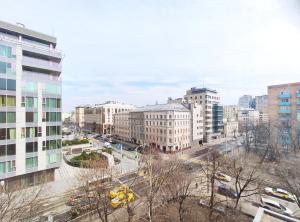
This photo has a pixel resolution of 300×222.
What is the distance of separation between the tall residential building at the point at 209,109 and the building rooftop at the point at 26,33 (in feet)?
150

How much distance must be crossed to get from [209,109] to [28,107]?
54.0m

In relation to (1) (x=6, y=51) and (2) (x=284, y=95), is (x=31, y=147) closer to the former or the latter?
(1) (x=6, y=51)

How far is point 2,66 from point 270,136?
46.0 metres

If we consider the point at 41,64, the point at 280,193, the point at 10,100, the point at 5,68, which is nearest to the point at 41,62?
the point at 41,64

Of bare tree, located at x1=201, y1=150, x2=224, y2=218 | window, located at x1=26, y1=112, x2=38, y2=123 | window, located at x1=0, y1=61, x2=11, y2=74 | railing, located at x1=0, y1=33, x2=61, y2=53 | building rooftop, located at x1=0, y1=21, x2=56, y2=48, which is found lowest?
bare tree, located at x1=201, y1=150, x2=224, y2=218

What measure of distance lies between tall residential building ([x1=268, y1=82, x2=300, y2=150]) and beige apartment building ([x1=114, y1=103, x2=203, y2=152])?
19.7 metres

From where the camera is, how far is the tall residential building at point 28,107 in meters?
20.6

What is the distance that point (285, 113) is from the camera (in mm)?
42844

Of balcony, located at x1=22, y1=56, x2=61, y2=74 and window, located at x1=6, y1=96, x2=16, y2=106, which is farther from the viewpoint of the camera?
balcony, located at x1=22, y1=56, x2=61, y2=74

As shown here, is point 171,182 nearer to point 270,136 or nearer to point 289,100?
point 270,136

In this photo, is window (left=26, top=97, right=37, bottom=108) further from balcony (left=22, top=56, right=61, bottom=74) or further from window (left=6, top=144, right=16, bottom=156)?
window (left=6, top=144, right=16, bottom=156)

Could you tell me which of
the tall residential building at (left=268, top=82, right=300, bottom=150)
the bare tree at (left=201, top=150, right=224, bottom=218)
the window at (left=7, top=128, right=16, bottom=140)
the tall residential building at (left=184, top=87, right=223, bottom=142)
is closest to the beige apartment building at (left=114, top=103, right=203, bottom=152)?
the tall residential building at (left=184, top=87, right=223, bottom=142)

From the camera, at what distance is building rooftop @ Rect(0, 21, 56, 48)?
2261cm

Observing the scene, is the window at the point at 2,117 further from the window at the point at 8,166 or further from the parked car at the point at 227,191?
the parked car at the point at 227,191
